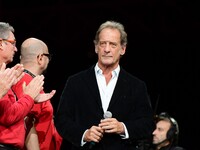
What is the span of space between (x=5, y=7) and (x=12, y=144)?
13.0 ft

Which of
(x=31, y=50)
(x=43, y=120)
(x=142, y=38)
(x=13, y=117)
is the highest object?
(x=31, y=50)

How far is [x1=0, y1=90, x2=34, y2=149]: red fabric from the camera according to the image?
9.26 ft

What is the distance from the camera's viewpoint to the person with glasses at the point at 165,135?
4.88 meters

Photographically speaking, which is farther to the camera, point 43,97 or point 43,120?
point 43,120

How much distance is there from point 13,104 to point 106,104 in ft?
1.93

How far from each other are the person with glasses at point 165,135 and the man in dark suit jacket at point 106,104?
1725 mm

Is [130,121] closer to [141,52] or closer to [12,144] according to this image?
[12,144]

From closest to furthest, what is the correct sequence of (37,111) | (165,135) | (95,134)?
1. (95,134)
2. (37,111)
3. (165,135)

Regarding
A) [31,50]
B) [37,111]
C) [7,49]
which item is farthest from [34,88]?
[31,50]

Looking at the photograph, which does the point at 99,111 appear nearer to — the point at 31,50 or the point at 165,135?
the point at 31,50

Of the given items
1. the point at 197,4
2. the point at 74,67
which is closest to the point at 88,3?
the point at 74,67

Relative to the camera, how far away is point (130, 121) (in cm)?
309

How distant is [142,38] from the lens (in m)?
6.56

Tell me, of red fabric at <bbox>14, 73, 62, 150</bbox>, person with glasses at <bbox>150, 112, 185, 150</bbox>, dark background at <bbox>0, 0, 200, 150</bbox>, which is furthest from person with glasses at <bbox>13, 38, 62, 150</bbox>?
dark background at <bbox>0, 0, 200, 150</bbox>
